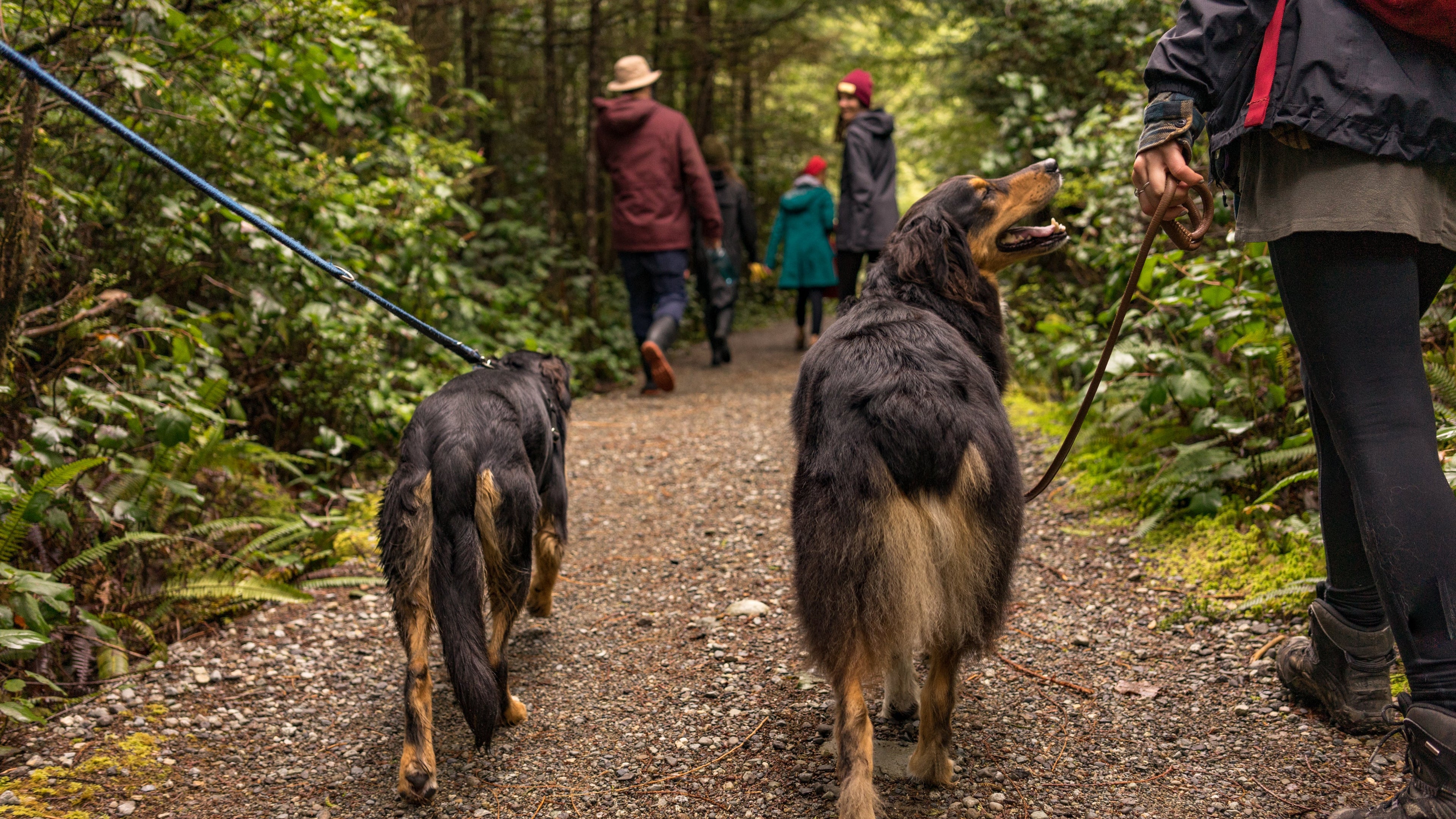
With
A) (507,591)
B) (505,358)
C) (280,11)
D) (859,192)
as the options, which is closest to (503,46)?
(859,192)

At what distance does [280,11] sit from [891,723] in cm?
439

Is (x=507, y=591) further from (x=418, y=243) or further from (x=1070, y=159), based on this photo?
(x=1070, y=159)

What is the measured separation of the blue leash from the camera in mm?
2400

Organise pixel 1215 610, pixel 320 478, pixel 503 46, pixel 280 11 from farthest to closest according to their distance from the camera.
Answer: pixel 503 46, pixel 320 478, pixel 280 11, pixel 1215 610

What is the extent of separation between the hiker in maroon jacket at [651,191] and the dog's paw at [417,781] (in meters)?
5.81

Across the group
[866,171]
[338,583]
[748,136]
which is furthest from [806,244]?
[338,583]

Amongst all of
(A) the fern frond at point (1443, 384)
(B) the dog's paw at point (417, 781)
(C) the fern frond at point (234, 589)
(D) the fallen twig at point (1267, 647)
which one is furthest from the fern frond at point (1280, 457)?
(C) the fern frond at point (234, 589)

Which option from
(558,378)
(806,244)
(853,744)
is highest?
(806,244)

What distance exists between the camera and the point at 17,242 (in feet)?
10.3

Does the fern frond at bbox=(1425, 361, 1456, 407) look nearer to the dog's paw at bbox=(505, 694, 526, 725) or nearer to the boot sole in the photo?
the dog's paw at bbox=(505, 694, 526, 725)

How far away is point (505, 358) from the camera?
12.1 ft

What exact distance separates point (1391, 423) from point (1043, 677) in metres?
1.53

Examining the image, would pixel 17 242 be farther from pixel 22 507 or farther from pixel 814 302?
pixel 814 302

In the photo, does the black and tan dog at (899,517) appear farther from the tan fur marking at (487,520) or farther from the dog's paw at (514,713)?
the dog's paw at (514,713)
